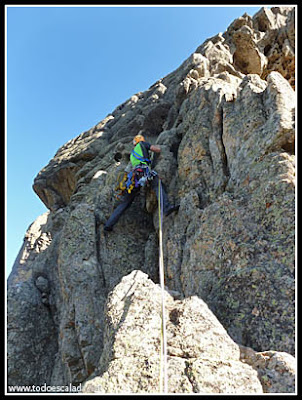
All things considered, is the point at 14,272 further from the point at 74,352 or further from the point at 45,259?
the point at 74,352

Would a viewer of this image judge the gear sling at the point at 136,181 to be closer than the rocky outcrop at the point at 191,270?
No

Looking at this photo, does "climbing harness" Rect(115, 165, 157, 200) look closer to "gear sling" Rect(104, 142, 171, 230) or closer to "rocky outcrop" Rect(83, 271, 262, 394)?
"gear sling" Rect(104, 142, 171, 230)

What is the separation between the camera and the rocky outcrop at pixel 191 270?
4543mm

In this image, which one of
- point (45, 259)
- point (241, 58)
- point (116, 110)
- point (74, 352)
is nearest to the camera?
point (74, 352)

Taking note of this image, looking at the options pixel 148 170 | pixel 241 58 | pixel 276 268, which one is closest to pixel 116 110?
pixel 241 58

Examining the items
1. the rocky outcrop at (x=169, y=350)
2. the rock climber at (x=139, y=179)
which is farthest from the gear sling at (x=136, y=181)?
the rocky outcrop at (x=169, y=350)

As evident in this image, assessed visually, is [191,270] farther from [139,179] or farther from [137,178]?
[137,178]

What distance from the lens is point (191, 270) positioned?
23.4 feet

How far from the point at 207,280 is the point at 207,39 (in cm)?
1870

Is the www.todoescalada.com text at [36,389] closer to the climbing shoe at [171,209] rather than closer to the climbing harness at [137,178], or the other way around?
the climbing shoe at [171,209]

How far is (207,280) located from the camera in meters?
6.55

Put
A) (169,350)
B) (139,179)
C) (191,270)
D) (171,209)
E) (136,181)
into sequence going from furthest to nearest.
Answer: (136,181)
(139,179)
(171,209)
(191,270)
(169,350)

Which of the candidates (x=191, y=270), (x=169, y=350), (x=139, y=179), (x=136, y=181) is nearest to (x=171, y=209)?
(x=139, y=179)

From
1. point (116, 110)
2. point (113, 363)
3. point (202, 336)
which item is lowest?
point (113, 363)
